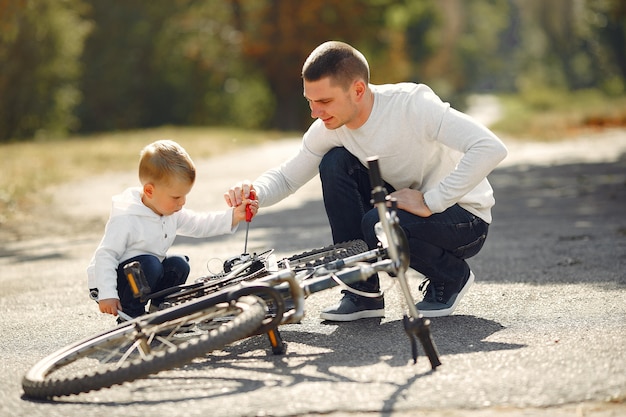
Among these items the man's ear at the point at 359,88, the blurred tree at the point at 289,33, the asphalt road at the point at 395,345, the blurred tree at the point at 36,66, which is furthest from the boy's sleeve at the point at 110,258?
the blurred tree at the point at 289,33

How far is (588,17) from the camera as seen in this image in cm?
4294

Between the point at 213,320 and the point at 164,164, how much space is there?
89 centimetres

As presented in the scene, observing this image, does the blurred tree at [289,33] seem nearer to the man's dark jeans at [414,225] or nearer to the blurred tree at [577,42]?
the blurred tree at [577,42]

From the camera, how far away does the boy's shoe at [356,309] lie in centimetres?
491

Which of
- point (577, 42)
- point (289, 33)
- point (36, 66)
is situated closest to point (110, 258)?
point (36, 66)

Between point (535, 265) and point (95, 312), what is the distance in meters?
2.90

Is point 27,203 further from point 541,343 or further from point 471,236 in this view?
point 541,343

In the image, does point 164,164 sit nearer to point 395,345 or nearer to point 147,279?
point 147,279

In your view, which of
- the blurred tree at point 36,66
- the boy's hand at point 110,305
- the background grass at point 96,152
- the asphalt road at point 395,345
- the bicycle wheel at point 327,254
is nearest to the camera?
the asphalt road at point 395,345

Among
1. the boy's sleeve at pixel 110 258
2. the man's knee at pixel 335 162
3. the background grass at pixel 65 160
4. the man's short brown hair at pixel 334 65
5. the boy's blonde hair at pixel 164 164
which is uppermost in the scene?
the man's short brown hair at pixel 334 65

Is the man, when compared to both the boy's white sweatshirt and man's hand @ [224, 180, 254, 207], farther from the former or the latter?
the boy's white sweatshirt

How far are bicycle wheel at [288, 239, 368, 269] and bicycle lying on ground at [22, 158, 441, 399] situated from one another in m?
0.09

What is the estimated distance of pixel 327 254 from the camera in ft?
15.3

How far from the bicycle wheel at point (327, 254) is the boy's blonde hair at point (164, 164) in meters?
0.64
